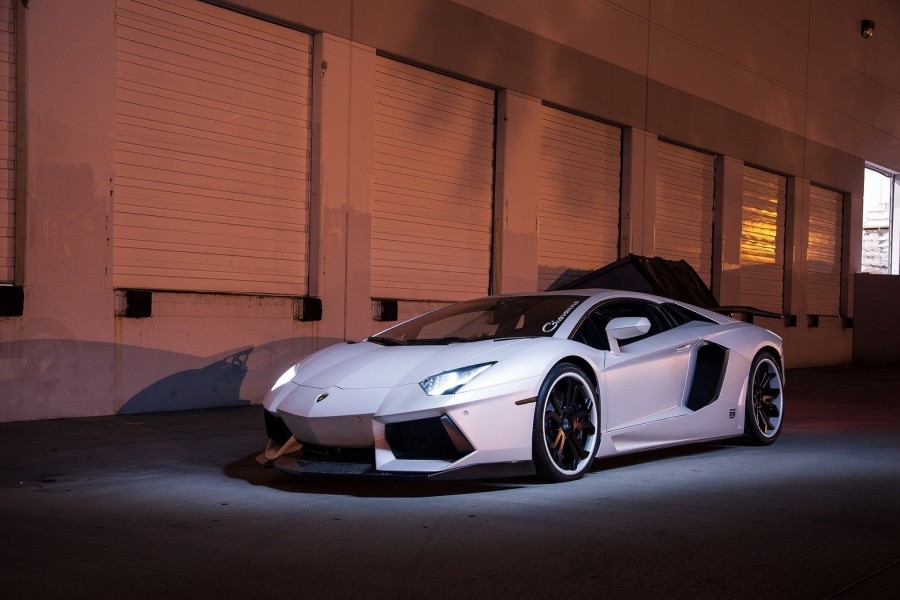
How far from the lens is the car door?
659 centimetres

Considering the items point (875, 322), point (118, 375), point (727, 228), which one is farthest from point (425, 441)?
point (875, 322)

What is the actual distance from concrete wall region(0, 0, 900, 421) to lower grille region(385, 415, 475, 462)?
4.97m

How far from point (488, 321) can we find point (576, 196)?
9717 millimetres

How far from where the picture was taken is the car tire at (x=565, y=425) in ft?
19.5

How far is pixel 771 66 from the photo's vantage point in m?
21.0

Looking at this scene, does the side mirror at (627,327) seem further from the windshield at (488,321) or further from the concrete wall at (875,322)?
the concrete wall at (875,322)

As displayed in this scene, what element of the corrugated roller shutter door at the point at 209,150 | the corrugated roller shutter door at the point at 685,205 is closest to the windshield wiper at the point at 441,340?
Answer: the corrugated roller shutter door at the point at 209,150

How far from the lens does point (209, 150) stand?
433 inches

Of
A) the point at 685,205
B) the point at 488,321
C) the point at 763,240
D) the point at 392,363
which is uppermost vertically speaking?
the point at 685,205

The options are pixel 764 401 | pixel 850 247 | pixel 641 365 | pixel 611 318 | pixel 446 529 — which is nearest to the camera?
pixel 446 529

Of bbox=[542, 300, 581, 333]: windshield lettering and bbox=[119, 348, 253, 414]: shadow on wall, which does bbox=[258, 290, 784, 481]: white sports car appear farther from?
bbox=[119, 348, 253, 414]: shadow on wall

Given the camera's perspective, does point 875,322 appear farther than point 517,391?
Yes

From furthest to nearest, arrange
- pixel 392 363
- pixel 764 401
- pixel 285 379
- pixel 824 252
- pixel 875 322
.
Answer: pixel 875 322 → pixel 824 252 → pixel 764 401 → pixel 285 379 → pixel 392 363

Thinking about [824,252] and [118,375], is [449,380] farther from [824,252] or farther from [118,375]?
[824,252]
